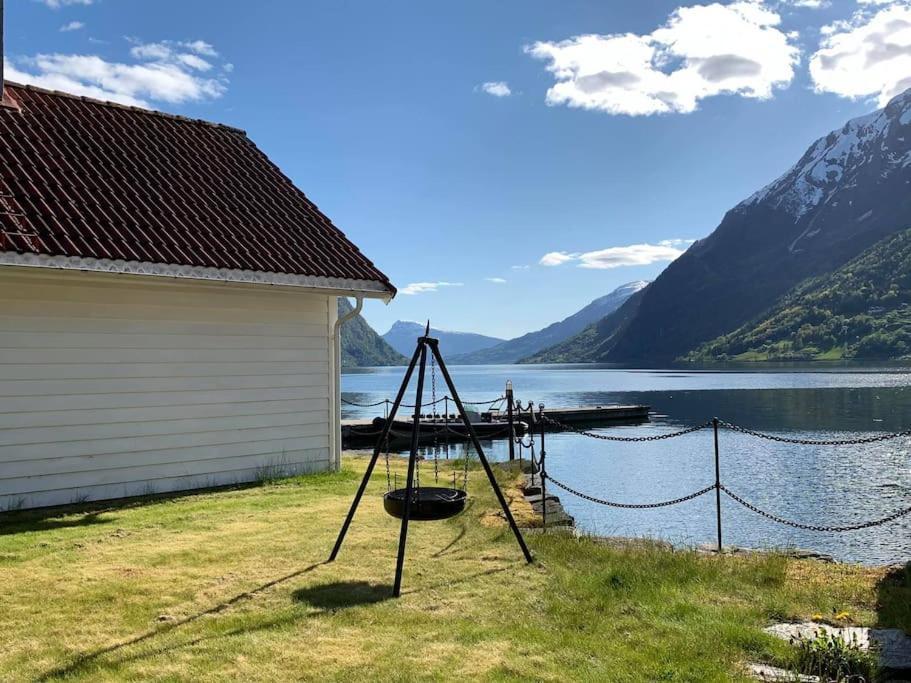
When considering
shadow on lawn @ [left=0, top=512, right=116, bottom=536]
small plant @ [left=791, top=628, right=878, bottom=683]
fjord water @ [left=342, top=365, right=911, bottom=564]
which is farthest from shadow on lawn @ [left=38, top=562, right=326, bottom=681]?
fjord water @ [left=342, top=365, right=911, bottom=564]

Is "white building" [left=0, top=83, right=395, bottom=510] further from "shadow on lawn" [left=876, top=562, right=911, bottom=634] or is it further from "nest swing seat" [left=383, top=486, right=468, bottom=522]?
"shadow on lawn" [left=876, top=562, right=911, bottom=634]

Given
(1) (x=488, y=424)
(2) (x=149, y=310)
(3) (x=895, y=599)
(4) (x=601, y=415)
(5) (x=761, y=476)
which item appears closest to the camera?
(3) (x=895, y=599)

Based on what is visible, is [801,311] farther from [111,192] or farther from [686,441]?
[111,192]

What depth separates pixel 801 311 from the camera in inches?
6294

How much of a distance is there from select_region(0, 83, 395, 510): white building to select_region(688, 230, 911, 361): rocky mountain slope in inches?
5607

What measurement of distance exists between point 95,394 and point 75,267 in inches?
75.0

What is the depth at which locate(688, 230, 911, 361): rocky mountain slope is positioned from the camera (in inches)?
5335

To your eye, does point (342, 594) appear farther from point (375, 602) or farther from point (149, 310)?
point (149, 310)

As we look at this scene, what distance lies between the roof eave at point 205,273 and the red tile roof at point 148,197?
2.6 inches

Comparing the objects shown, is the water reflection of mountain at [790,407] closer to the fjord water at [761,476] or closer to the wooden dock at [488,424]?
the fjord water at [761,476]

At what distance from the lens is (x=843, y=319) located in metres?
146

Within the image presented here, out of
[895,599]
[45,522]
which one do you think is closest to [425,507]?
[895,599]

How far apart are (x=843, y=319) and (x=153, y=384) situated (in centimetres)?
16265

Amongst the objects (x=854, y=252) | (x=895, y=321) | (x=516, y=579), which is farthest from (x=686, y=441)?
A: (x=854, y=252)
